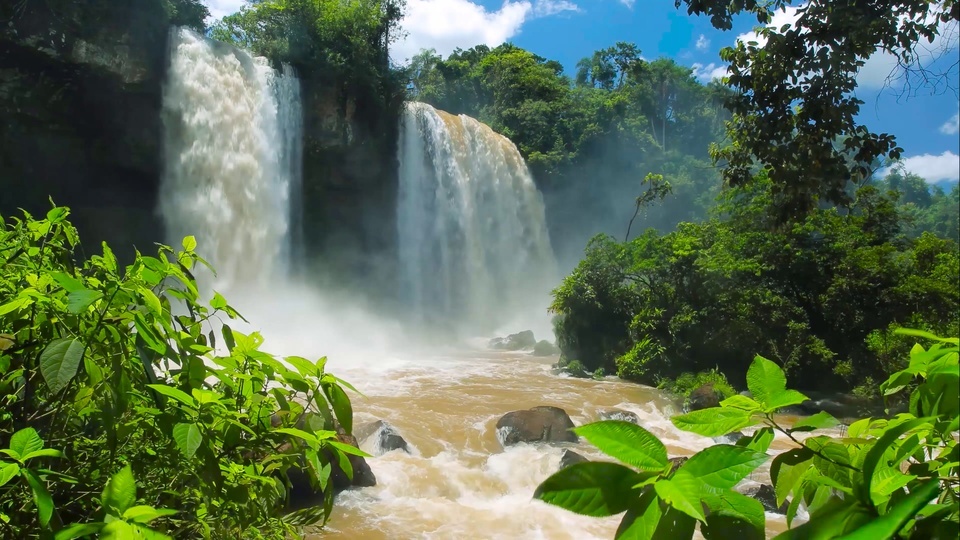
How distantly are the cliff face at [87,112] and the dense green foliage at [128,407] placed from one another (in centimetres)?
1439

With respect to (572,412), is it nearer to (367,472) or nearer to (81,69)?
(367,472)

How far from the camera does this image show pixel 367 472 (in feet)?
21.0

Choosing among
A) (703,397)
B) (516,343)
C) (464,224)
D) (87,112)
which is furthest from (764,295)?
(87,112)

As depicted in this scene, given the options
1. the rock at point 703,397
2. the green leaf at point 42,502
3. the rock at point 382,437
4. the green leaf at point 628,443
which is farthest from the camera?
the rock at point 703,397

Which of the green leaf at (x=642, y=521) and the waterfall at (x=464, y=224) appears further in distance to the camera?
the waterfall at (x=464, y=224)

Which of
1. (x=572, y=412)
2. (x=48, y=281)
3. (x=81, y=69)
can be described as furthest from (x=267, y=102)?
(x=48, y=281)

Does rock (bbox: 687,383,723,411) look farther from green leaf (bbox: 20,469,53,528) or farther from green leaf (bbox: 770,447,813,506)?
green leaf (bbox: 20,469,53,528)

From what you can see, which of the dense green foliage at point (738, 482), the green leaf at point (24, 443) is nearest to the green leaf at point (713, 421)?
the dense green foliage at point (738, 482)

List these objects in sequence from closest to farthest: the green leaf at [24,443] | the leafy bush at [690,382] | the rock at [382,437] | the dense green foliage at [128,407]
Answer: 1. the green leaf at [24,443]
2. the dense green foliage at [128,407]
3. the rock at [382,437]
4. the leafy bush at [690,382]

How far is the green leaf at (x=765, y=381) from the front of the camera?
2.12ft

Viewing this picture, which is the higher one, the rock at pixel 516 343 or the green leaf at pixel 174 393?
the green leaf at pixel 174 393

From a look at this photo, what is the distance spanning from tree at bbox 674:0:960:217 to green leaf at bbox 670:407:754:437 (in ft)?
9.06

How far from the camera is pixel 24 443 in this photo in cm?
89

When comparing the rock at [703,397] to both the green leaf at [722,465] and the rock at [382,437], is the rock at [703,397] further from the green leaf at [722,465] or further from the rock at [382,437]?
the green leaf at [722,465]
